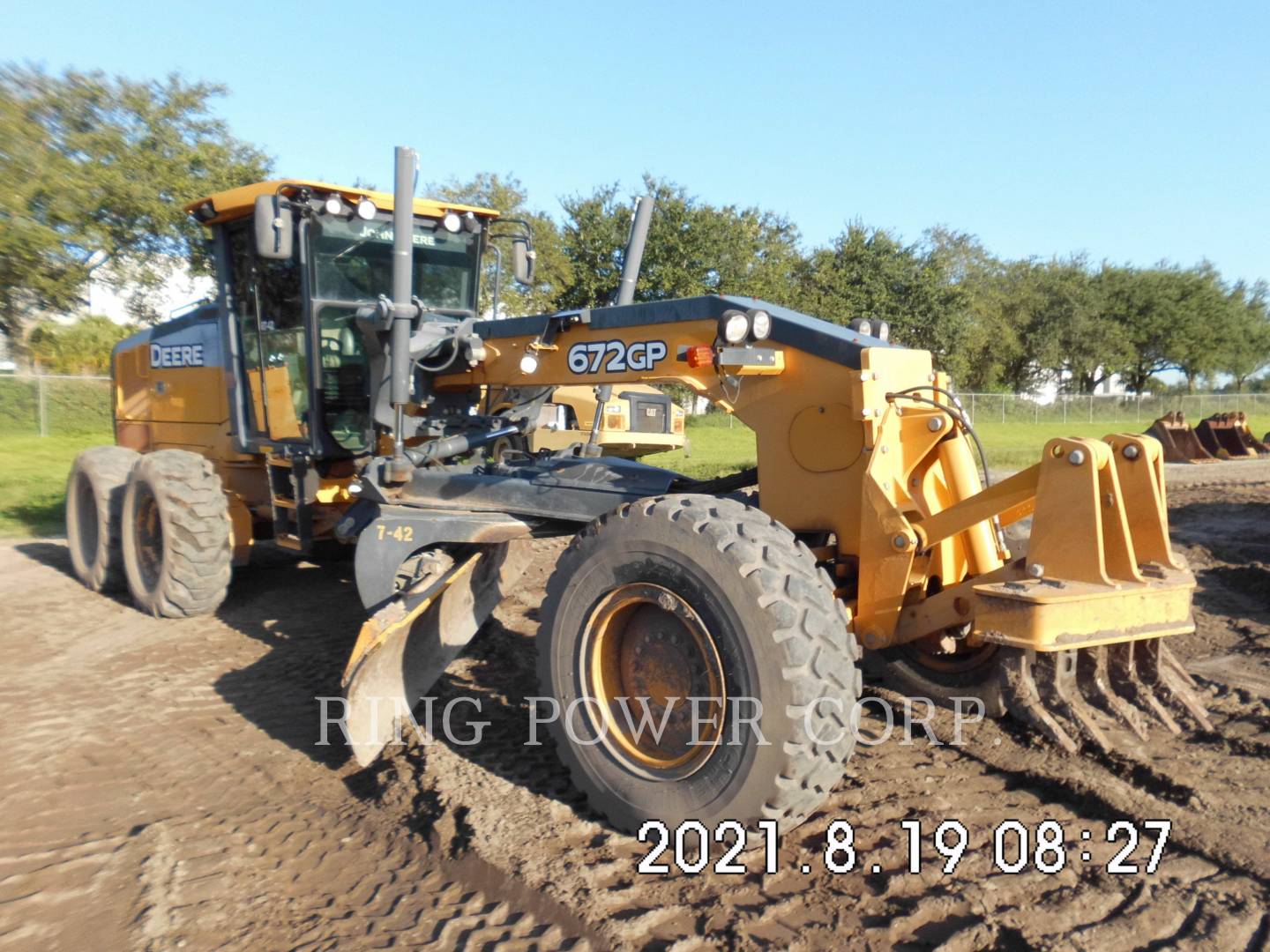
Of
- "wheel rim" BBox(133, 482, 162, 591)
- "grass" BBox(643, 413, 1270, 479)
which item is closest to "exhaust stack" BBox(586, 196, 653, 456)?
"grass" BBox(643, 413, 1270, 479)

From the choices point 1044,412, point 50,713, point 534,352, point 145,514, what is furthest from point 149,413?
point 1044,412

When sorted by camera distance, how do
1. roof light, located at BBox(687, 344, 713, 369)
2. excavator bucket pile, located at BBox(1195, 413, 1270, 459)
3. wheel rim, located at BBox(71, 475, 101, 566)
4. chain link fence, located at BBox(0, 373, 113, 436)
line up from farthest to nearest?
chain link fence, located at BBox(0, 373, 113, 436) → excavator bucket pile, located at BBox(1195, 413, 1270, 459) → wheel rim, located at BBox(71, 475, 101, 566) → roof light, located at BBox(687, 344, 713, 369)

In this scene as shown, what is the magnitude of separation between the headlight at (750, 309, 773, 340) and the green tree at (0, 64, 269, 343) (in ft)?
41.9

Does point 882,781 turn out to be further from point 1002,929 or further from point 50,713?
→ point 50,713

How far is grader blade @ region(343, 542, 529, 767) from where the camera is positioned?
4215mm

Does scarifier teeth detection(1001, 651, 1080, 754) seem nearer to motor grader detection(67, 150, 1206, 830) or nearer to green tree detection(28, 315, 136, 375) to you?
motor grader detection(67, 150, 1206, 830)

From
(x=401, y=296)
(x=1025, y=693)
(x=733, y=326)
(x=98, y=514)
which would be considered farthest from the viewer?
(x=98, y=514)

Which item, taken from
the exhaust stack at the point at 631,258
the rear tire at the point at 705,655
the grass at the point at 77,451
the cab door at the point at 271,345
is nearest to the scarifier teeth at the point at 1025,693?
the rear tire at the point at 705,655

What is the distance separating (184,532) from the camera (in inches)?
261

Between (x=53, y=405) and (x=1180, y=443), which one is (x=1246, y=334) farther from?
(x=53, y=405)

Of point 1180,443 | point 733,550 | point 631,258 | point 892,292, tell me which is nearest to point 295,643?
point 631,258

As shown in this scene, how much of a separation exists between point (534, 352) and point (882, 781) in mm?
2534

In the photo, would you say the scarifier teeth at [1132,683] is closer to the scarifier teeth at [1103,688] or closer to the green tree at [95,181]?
the scarifier teeth at [1103,688]

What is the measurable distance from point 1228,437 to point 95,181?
21.6 meters
